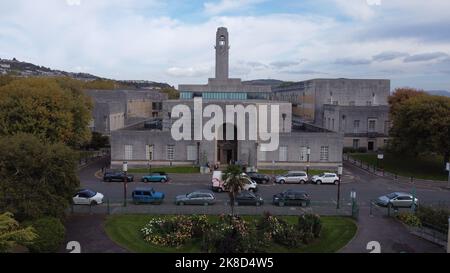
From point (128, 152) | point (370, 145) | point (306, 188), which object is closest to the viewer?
point (306, 188)

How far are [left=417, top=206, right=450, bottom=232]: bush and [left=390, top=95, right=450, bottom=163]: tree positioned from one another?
745 inches

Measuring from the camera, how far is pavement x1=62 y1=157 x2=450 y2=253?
81.9ft

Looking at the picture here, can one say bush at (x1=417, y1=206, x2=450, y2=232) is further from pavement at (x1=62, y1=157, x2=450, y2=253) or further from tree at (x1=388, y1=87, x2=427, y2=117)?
tree at (x1=388, y1=87, x2=427, y2=117)

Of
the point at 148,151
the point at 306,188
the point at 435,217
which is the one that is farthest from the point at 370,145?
the point at 435,217

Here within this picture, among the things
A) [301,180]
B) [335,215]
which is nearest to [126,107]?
[301,180]

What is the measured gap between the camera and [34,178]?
26.6 m

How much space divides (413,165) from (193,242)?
36.3 m

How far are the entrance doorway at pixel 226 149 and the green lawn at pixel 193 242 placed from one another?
20741 millimetres

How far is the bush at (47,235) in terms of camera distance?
22219mm

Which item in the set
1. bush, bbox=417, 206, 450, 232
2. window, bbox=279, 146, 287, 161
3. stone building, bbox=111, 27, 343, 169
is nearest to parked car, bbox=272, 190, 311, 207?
bush, bbox=417, 206, 450, 232

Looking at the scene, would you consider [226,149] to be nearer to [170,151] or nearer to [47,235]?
[170,151]

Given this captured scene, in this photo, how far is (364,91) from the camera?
76.8 meters
